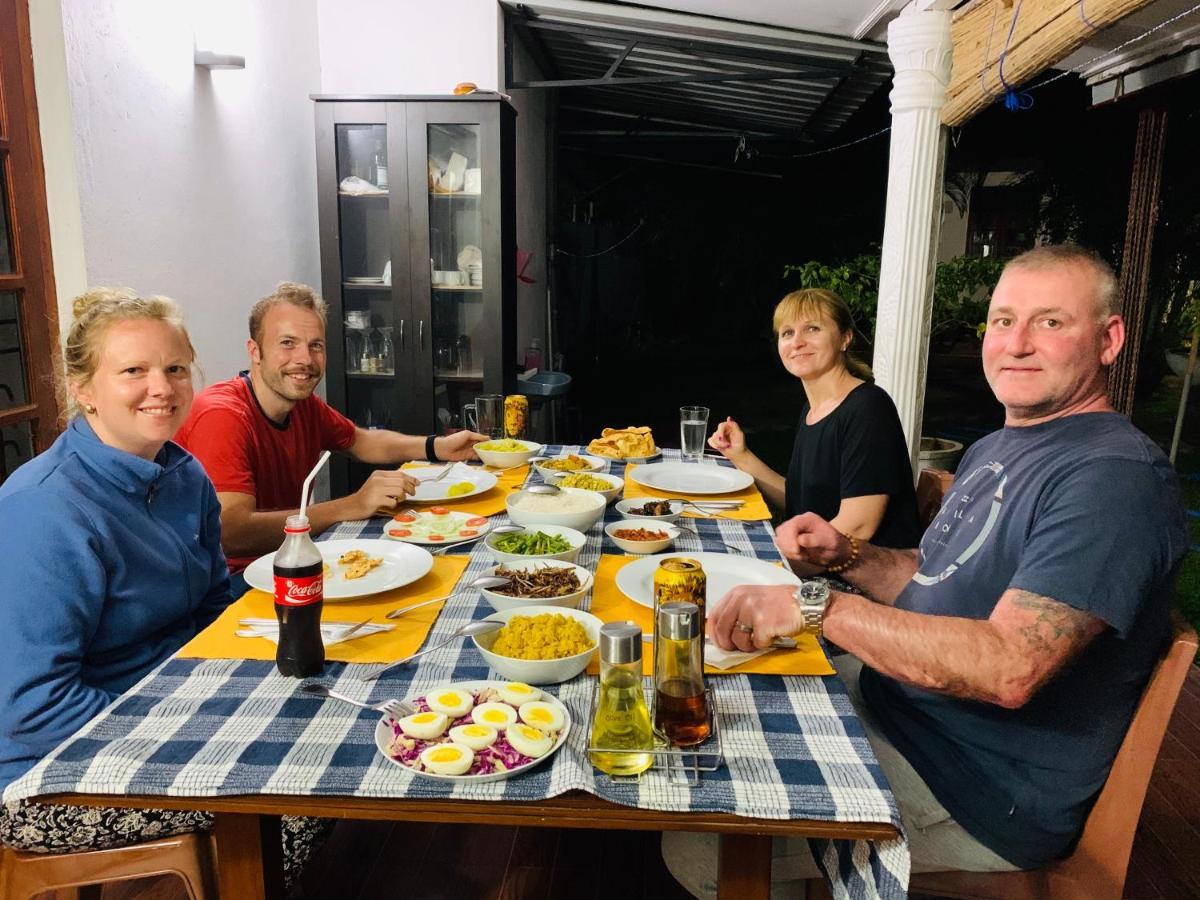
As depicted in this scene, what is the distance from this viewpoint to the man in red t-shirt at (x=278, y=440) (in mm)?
2111

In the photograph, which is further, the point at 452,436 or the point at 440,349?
the point at 440,349

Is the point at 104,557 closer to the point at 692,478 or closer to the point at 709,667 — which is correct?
the point at 709,667

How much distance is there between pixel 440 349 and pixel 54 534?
324 centimetres

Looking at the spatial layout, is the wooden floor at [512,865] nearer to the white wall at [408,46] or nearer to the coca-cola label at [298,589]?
the coca-cola label at [298,589]

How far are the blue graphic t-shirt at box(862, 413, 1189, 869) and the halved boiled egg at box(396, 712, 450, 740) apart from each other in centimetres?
79

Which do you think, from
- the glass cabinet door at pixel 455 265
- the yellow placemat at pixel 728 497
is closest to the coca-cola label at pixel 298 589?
the yellow placemat at pixel 728 497

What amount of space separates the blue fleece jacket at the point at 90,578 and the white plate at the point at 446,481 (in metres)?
0.56

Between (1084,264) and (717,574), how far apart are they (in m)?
0.81

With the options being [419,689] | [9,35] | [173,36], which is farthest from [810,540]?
[173,36]

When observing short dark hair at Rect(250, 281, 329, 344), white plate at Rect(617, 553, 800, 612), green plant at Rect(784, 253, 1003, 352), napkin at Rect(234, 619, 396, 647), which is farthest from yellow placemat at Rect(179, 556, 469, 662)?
green plant at Rect(784, 253, 1003, 352)

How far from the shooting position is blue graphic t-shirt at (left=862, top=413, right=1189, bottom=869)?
1.17 metres

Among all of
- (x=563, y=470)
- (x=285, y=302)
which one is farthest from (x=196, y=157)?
(x=563, y=470)

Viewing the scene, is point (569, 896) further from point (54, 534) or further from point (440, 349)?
point (440, 349)

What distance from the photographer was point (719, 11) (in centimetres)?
445
